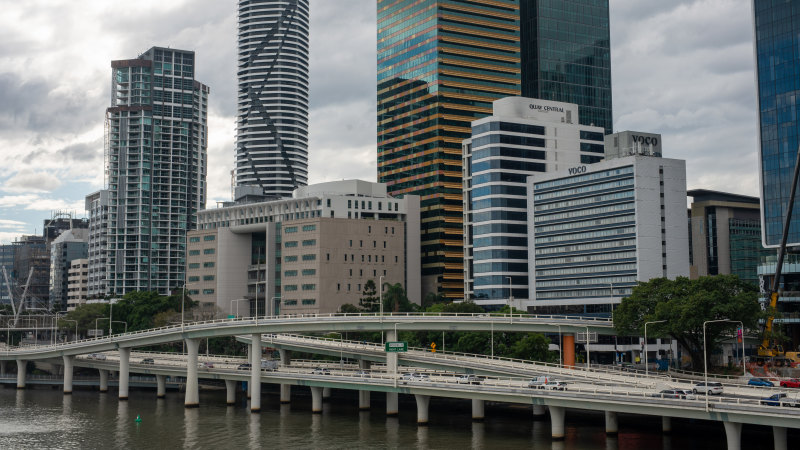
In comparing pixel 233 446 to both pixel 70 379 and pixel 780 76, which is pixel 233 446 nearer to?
pixel 70 379

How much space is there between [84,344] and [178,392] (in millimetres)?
A: 20870

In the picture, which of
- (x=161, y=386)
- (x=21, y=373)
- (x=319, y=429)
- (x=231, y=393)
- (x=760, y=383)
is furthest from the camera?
(x=21, y=373)

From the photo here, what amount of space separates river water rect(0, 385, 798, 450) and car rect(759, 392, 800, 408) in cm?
1118

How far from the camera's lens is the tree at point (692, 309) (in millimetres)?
124000

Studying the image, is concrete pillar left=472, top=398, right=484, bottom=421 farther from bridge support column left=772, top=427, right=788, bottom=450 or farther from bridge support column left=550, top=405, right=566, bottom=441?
bridge support column left=772, top=427, right=788, bottom=450

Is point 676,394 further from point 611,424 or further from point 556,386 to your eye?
point 556,386

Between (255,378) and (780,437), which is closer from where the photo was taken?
(780,437)

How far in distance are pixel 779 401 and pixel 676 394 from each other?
40.2 ft

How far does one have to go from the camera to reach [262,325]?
5531 inches

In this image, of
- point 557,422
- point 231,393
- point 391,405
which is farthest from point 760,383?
point 231,393

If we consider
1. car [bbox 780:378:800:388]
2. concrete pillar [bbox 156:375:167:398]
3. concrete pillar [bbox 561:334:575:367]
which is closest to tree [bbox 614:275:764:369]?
concrete pillar [bbox 561:334:575:367]

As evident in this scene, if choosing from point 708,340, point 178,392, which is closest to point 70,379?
point 178,392

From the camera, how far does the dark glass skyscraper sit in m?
191

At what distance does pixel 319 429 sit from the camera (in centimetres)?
11900
